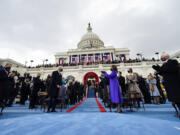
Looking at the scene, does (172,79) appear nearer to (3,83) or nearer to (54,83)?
(54,83)

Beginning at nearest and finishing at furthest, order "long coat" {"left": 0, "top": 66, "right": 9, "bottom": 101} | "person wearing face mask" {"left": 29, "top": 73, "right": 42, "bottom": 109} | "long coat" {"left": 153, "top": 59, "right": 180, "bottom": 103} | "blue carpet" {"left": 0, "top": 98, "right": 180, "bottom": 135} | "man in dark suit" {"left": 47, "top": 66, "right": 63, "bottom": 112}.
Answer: "blue carpet" {"left": 0, "top": 98, "right": 180, "bottom": 135} < "long coat" {"left": 153, "top": 59, "right": 180, "bottom": 103} < "long coat" {"left": 0, "top": 66, "right": 9, "bottom": 101} < "man in dark suit" {"left": 47, "top": 66, "right": 63, "bottom": 112} < "person wearing face mask" {"left": 29, "top": 73, "right": 42, "bottom": 109}

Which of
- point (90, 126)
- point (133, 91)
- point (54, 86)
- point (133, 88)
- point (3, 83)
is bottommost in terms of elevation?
point (90, 126)

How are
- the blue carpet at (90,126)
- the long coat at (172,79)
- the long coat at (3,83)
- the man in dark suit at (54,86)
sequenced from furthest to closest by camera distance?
the man in dark suit at (54,86)
the long coat at (3,83)
the long coat at (172,79)
the blue carpet at (90,126)

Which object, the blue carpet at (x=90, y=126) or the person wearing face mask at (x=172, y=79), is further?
the person wearing face mask at (x=172, y=79)

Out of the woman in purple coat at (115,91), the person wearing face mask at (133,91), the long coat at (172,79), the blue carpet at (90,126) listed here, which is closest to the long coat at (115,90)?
the woman in purple coat at (115,91)

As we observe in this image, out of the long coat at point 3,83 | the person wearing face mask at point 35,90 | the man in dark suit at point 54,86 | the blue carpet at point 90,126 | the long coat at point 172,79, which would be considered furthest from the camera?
the person wearing face mask at point 35,90

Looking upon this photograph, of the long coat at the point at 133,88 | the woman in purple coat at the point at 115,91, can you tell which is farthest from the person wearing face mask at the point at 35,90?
the long coat at the point at 133,88

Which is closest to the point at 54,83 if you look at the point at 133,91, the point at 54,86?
the point at 54,86

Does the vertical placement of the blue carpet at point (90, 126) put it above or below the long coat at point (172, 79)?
below

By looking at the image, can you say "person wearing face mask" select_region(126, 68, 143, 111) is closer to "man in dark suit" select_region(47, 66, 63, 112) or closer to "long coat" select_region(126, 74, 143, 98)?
"long coat" select_region(126, 74, 143, 98)

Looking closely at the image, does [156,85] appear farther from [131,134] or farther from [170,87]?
[131,134]

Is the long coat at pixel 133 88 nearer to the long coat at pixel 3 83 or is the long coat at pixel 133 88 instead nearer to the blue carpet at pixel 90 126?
the blue carpet at pixel 90 126

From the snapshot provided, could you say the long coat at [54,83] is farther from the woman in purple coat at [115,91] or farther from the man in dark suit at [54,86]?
the woman in purple coat at [115,91]

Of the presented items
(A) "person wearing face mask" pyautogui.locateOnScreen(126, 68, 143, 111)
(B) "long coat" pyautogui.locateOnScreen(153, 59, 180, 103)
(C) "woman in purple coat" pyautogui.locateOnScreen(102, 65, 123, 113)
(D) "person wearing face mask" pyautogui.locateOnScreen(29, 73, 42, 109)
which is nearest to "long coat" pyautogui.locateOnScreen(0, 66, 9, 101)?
(D) "person wearing face mask" pyautogui.locateOnScreen(29, 73, 42, 109)
